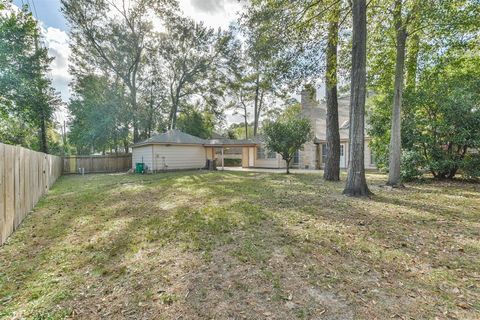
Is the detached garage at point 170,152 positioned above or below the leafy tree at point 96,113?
below

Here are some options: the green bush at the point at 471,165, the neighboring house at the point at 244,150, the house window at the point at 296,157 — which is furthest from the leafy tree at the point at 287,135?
the green bush at the point at 471,165

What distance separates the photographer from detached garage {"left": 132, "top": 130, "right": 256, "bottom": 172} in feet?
55.6

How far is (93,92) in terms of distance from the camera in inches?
793

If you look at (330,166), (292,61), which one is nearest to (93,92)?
(292,61)

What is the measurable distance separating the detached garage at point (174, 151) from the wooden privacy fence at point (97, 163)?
2.79 meters

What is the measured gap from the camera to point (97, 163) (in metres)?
19.9

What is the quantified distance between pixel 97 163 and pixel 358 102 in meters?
20.4

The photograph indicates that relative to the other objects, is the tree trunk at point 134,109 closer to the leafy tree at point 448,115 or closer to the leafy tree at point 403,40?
the leafy tree at point 403,40

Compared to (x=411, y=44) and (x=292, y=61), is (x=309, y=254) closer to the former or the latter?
(x=292, y=61)

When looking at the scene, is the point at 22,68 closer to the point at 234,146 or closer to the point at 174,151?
the point at 174,151

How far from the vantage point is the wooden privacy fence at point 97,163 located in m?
19.0

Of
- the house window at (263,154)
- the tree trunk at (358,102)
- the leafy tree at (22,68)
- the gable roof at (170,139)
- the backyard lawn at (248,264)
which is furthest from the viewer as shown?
the house window at (263,154)

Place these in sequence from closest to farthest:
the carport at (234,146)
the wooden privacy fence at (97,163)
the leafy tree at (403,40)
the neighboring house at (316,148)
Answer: the leafy tree at (403,40) → the neighboring house at (316,148) → the wooden privacy fence at (97,163) → the carport at (234,146)

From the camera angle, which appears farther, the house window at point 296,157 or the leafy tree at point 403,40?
the house window at point 296,157
